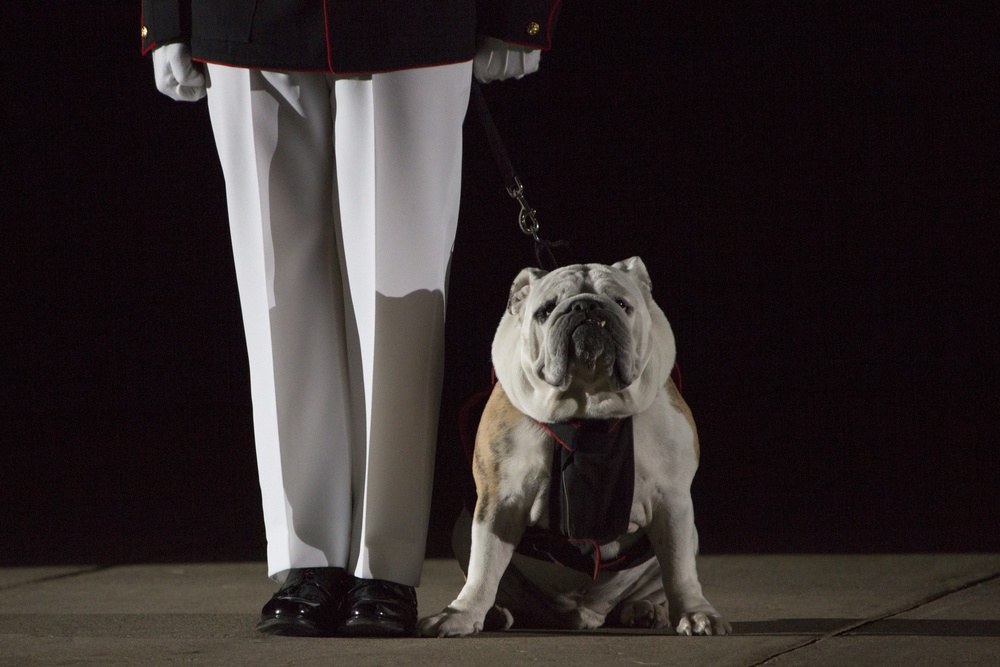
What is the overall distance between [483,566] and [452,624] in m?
0.09

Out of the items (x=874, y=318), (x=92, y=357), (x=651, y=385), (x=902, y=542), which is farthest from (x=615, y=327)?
(x=92, y=357)

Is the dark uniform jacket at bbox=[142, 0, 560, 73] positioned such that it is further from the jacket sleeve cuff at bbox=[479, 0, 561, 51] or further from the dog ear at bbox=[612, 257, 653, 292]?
the dog ear at bbox=[612, 257, 653, 292]

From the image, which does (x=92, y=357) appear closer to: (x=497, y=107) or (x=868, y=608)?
(x=497, y=107)

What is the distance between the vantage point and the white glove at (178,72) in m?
2.11

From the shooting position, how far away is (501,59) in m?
2.19

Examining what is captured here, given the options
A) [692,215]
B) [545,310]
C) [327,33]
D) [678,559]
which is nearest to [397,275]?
[545,310]

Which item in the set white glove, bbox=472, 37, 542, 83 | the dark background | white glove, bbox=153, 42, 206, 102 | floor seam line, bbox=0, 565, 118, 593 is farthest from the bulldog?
the dark background

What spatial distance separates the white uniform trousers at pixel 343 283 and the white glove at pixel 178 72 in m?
0.03

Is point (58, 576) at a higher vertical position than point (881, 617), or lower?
lower

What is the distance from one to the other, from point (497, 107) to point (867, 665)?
3076 millimetres

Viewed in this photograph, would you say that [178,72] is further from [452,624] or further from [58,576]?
[58,576]

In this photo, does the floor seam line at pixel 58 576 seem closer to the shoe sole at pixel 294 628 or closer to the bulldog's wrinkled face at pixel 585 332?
the shoe sole at pixel 294 628

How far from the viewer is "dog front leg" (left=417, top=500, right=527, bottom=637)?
6.69 feet

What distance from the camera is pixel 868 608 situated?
227cm
